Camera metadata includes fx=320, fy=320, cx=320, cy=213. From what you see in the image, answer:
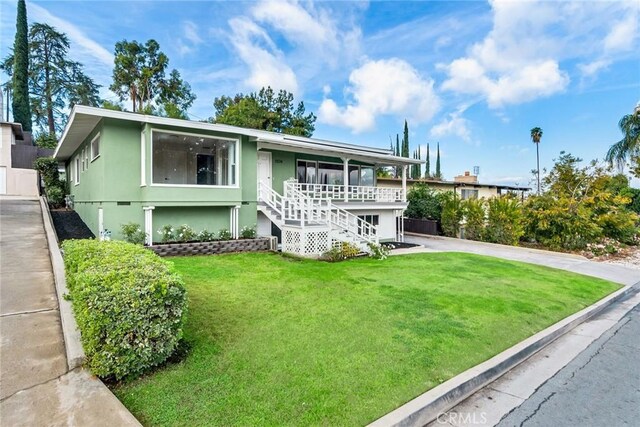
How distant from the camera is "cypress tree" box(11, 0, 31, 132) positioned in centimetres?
3041

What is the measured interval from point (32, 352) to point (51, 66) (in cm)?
4557

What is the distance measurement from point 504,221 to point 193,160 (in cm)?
1492

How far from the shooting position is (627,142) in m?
21.8

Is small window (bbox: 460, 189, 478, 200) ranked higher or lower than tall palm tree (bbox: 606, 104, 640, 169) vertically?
lower

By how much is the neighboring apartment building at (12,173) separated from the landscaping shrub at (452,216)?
91.8ft

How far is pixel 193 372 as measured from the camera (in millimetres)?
3393

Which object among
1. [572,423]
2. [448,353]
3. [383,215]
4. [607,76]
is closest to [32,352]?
[448,353]

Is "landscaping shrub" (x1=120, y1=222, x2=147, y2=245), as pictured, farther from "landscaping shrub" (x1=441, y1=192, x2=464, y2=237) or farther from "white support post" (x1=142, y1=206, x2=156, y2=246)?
"landscaping shrub" (x1=441, y1=192, x2=464, y2=237)

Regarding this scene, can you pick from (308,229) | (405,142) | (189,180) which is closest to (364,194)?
(308,229)

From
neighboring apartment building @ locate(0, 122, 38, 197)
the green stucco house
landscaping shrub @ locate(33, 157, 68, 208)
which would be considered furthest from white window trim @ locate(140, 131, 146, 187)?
neighboring apartment building @ locate(0, 122, 38, 197)

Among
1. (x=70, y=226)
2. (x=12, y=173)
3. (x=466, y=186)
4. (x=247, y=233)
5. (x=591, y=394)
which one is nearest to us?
(x=591, y=394)

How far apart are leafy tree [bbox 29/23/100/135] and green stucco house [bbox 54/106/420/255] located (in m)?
29.7

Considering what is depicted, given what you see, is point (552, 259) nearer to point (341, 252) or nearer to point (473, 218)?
point (473, 218)

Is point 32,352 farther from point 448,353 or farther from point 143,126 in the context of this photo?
point 143,126
